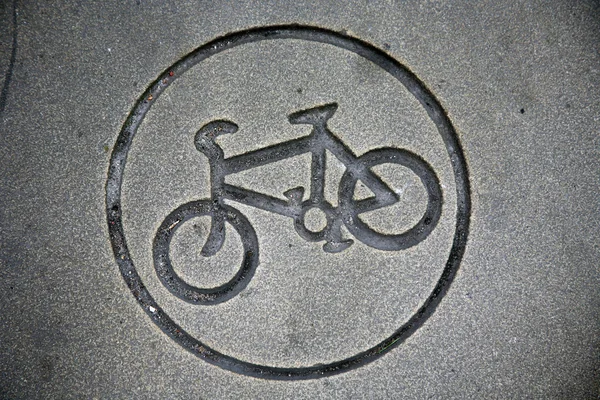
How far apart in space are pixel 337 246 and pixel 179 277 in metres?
0.58

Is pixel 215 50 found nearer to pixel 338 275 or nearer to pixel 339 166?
pixel 339 166

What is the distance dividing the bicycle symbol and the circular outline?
102 millimetres

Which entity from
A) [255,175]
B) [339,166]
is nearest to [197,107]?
[255,175]

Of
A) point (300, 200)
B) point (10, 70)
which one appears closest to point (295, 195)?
point (300, 200)

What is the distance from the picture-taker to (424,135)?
5.38ft

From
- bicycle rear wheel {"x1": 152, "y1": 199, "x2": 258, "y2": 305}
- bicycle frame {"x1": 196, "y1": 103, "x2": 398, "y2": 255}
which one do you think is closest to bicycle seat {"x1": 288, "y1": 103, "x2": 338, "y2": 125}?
bicycle frame {"x1": 196, "y1": 103, "x2": 398, "y2": 255}

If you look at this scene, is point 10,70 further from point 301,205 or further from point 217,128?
point 301,205

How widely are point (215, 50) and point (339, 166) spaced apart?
0.63 m

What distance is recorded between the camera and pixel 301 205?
1.63 m

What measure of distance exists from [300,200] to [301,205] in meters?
0.02

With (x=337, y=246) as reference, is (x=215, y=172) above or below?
above

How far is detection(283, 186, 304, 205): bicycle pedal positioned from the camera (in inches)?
64.2

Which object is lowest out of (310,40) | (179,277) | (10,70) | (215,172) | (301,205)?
(179,277)

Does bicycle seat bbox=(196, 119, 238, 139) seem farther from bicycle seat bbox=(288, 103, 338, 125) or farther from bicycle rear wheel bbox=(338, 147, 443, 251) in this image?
bicycle rear wheel bbox=(338, 147, 443, 251)
